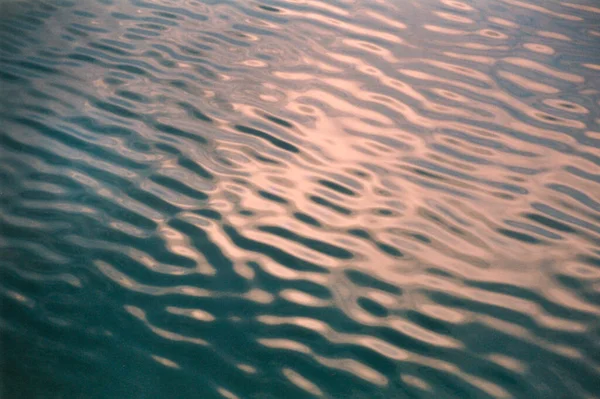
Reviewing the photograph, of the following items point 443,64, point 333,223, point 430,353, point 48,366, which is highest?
point 443,64

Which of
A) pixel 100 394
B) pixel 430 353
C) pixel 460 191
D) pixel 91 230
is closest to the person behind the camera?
pixel 100 394

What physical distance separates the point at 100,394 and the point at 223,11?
1939 millimetres

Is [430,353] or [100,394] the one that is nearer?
[100,394]

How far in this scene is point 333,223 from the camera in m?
1.73

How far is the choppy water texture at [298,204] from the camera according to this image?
1.36 meters

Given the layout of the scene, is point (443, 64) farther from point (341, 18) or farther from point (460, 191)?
point (460, 191)

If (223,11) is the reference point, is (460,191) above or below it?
below

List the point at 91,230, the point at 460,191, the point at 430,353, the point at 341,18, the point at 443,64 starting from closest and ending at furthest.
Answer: the point at 430,353, the point at 91,230, the point at 460,191, the point at 443,64, the point at 341,18

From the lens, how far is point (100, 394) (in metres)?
1.28

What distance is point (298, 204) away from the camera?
1788 mm

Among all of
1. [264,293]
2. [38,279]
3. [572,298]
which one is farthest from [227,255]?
[572,298]

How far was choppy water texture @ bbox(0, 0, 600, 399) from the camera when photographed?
53.6 inches

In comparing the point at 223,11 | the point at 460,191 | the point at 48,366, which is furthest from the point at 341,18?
the point at 48,366

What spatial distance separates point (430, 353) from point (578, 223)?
2.22 feet
